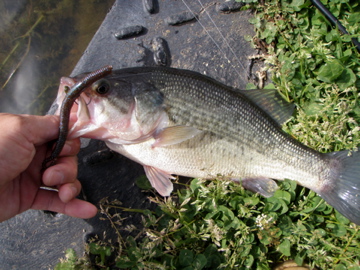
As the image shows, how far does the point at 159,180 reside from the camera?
2707mm

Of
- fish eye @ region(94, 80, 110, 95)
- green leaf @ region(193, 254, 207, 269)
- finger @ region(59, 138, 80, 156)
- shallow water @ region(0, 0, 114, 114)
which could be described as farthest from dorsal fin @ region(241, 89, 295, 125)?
shallow water @ region(0, 0, 114, 114)

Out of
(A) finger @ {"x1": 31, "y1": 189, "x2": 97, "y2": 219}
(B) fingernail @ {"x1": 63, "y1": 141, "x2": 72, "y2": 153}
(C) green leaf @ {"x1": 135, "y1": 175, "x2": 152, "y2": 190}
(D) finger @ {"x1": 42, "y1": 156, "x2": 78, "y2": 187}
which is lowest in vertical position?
(C) green leaf @ {"x1": 135, "y1": 175, "x2": 152, "y2": 190}

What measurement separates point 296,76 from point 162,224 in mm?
2068

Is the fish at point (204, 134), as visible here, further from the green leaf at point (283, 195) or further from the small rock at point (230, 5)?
the small rock at point (230, 5)

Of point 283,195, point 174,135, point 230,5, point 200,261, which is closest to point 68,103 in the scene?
point 174,135

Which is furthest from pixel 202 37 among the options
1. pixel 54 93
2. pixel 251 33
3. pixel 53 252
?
pixel 53 252

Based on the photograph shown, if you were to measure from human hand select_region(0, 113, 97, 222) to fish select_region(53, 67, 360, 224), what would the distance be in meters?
0.22

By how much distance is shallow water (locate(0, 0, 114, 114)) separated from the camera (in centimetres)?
380

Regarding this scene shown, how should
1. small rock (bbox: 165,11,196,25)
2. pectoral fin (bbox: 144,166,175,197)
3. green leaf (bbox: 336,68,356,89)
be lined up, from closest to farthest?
pectoral fin (bbox: 144,166,175,197)
green leaf (bbox: 336,68,356,89)
small rock (bbox: 165,11,196,25)

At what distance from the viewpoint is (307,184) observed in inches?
108

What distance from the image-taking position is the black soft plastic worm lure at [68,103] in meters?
2.11

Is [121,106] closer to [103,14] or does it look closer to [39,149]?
[39,149]

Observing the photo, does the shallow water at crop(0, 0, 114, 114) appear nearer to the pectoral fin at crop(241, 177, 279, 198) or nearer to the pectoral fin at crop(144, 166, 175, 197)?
the pectoral fin at crop(144, 166, 175, 197)

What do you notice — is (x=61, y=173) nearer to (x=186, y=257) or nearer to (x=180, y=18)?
(x=186, y=257)
